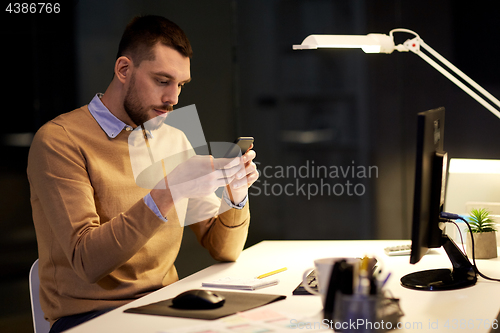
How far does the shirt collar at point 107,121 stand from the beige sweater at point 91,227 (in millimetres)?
18

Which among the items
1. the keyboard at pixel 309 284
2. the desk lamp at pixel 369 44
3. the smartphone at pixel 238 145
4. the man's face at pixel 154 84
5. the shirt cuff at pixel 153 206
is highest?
the desk lamp at pixel 369 44

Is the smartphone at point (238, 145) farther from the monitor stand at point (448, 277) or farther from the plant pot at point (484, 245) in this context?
the plant pot at point (484, 245)

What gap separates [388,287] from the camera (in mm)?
1155

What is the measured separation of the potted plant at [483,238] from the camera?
4.81ft

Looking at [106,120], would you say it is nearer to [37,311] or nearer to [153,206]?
[153,206]

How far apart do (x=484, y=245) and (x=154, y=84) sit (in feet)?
3.91

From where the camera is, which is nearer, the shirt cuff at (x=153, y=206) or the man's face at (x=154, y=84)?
the shirt cuff at (x=153, y=206)

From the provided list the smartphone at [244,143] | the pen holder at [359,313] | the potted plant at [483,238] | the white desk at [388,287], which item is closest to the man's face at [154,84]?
the smartphone at [244,143]

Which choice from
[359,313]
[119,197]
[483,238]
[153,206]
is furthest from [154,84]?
[483,238]

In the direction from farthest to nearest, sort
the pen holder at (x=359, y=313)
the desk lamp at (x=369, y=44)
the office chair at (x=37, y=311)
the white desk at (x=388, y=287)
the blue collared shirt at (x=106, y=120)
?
the desk lamp at (x=369, y=44)
the blue collared shirt at (x=106, y=120)
the office chair at (x=37, y=311)
the white desk at (x=388, y=287)
the pen holder at (x=359, y=313)

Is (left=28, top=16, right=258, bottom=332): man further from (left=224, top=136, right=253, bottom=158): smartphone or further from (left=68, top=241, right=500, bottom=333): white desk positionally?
(left=68, top=241, right=500, bottom=333): white desk

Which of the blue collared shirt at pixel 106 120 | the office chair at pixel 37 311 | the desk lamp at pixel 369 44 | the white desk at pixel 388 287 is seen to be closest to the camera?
→ the white desk at pixel 388 287

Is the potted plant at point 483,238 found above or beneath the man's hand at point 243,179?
beneath

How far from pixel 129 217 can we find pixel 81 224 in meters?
0.14
